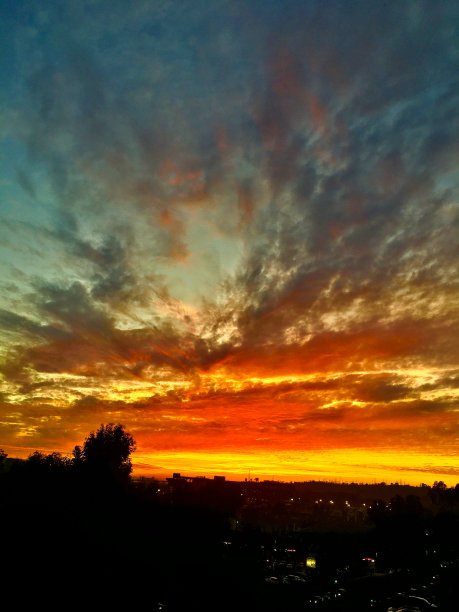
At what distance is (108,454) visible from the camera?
3169 inches

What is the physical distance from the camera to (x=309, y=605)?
141 feet

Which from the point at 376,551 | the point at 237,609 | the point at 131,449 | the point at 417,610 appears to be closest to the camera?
the point at 237,609

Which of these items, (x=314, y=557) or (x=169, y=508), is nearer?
(x=169, y=508)

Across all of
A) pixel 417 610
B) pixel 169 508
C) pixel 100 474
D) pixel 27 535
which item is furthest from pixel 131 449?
pixel 27 535

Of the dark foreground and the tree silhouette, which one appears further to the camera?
the tree silhouette

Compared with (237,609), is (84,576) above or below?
above

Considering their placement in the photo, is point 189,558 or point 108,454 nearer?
point 189,558

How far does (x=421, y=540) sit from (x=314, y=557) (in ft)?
128

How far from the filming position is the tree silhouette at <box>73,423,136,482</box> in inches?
3012

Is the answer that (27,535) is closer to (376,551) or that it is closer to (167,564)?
(167,564)

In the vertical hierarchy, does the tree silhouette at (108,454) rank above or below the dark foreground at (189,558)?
above

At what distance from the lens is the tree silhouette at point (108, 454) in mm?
76500

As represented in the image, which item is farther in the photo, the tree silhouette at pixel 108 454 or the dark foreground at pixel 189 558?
the tree silhouette at pixel 108 454

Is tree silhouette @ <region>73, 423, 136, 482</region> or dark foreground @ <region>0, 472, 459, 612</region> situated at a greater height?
tree silhouette @ <region>73, 423, 136, 482</region>
